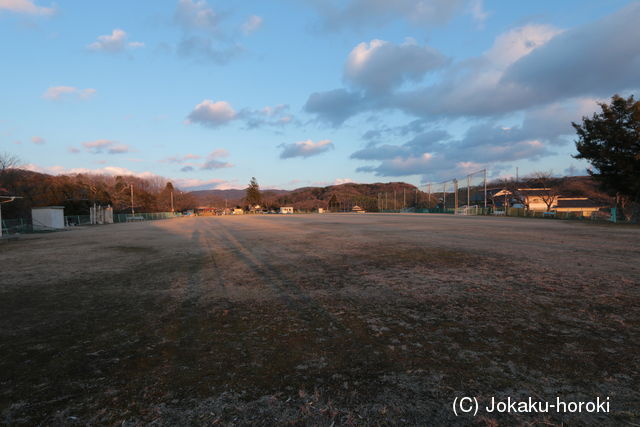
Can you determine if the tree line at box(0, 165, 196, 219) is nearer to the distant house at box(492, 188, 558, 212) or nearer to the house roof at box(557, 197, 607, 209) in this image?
the distant house at box(492, 188, 558, 212)

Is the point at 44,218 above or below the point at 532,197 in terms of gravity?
below

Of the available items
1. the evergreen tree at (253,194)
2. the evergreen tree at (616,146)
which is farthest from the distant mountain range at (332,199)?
the evergreen tree at (616,146)

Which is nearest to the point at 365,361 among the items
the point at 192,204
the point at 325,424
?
the point at 325,424

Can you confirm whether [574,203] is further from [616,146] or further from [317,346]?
[317,346]

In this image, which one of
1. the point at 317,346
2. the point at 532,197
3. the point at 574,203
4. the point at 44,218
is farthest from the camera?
the point at 574,203

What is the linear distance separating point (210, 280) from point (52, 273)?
4109 mm

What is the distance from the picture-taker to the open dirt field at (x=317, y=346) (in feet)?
6.64

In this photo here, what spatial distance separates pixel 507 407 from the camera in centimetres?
202

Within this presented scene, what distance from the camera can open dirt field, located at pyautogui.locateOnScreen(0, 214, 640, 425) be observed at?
6.64 feet

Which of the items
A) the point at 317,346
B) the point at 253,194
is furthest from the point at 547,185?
the point at 253,194

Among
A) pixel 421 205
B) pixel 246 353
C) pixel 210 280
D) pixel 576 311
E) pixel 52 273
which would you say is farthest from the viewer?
pixel 421 205

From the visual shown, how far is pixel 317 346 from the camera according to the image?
2896 millimetres

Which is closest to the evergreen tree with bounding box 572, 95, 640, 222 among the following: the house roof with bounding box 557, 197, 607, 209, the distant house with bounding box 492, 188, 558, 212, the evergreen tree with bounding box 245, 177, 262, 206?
the distant house with bounding box 492, 188, 558, 212

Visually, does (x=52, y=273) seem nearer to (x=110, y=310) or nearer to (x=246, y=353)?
(x=110, y=310)
